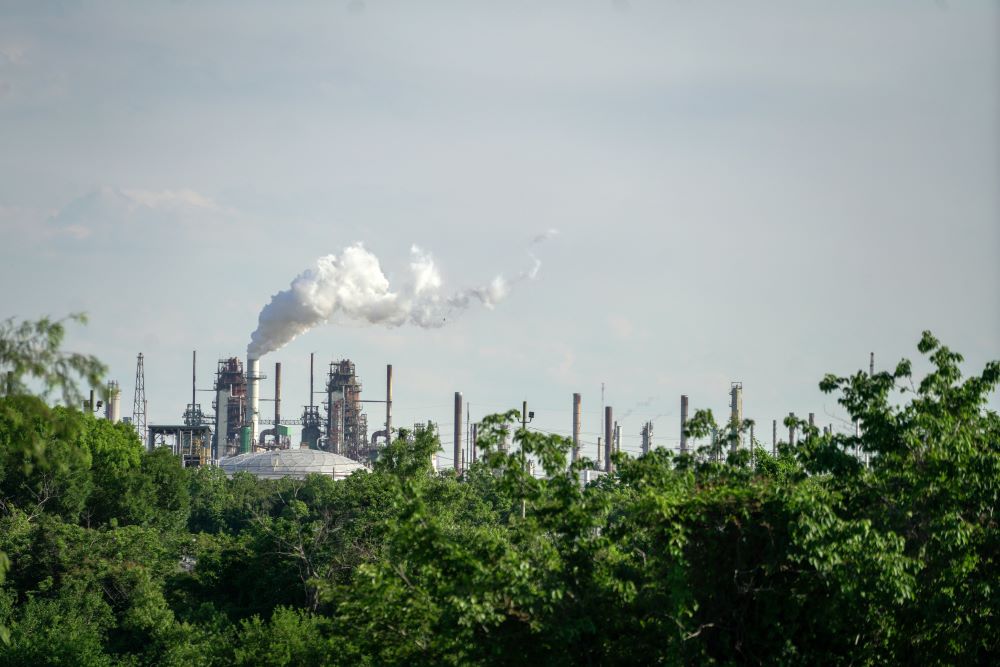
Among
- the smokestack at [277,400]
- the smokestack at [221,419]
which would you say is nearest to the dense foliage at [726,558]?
the smokestack at [221,419]

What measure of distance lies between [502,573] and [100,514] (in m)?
50.2

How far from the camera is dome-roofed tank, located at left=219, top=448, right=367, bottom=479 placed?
94.6 meters

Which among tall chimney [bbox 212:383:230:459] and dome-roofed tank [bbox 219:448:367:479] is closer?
dome-roofed tank [bbox 219:448:367:479]

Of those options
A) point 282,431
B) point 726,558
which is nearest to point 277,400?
point 282,431

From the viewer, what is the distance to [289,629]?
27.8 m

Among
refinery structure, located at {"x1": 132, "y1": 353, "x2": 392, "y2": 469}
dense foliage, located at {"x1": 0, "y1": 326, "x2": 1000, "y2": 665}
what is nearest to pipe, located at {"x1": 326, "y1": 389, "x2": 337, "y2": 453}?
refinery structure, located at {"x1": 132, "y1": 353, "x2": 392, "y2": 469}

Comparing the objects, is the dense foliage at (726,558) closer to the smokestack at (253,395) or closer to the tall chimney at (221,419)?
the smokestack at (253,395)

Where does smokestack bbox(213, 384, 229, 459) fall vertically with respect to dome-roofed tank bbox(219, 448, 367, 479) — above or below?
above

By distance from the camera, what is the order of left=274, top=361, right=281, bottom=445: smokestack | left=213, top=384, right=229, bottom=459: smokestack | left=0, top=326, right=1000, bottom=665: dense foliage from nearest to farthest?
left=0, top=326, right=1000, bottom=665: dense foliage < left=213, top=384, right=229, bottom=459: smokestack < left=274, top=361, right=281, bottom=445: smokestack

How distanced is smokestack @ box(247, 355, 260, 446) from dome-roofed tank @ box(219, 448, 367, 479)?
12.2ft

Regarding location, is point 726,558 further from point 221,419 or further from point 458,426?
point 221,419

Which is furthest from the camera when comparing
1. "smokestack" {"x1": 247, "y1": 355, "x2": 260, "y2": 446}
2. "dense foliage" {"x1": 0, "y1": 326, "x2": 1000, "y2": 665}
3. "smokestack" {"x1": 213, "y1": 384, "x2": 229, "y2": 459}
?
"smokestack" {"x1": 213, "y1": 384, "x2": 229, "y2": 459}

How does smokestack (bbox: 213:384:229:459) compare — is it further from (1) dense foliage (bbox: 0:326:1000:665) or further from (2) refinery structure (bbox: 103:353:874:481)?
(1) dense foliage (bbox: 0:326:1000:665)

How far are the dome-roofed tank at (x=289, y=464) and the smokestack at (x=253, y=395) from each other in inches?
146
